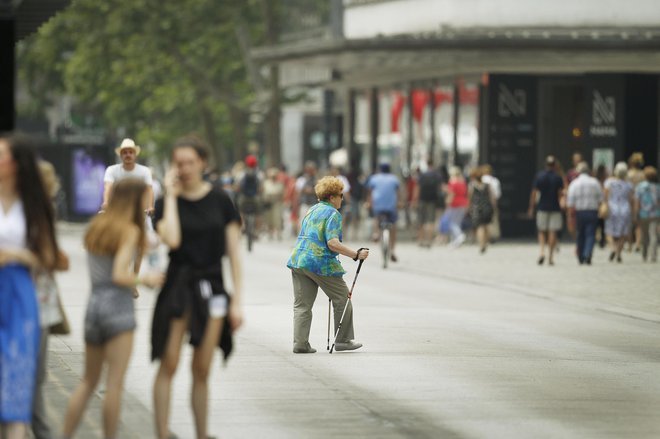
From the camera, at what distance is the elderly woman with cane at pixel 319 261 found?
13445 mm

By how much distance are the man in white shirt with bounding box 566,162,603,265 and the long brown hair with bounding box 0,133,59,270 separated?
19.9m

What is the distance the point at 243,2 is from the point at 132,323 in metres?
42.1

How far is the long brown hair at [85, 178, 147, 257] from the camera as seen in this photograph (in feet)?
25.8

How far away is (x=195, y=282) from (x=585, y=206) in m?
19.3

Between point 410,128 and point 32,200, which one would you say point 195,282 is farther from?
point 410,128

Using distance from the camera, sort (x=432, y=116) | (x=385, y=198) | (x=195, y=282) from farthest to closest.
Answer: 1. (x=432, y=116)
2. (x=385, y=198)
3. (x=195, y=282)

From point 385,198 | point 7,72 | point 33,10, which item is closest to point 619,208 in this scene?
point 385,198

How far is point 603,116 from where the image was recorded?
1407 inches

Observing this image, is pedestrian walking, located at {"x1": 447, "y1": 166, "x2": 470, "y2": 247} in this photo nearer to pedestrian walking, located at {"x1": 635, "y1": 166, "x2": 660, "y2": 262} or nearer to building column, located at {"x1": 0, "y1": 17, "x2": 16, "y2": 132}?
pedestrian walking, located at {"x1": 635, "y1": 166, "x2": 660, "y2": 262}

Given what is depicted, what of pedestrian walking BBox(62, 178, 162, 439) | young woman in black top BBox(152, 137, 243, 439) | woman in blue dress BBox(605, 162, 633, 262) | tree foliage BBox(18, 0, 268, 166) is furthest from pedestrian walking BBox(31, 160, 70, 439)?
tree foliage BBox(18, 0, 268, 166)

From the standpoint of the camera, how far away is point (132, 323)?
7.91m

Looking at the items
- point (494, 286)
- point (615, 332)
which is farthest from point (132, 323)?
point (494, 286)

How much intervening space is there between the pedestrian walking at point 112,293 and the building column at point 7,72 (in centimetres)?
386

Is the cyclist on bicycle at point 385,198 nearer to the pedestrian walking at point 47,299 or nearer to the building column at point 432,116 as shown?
the building column at point 432,116
